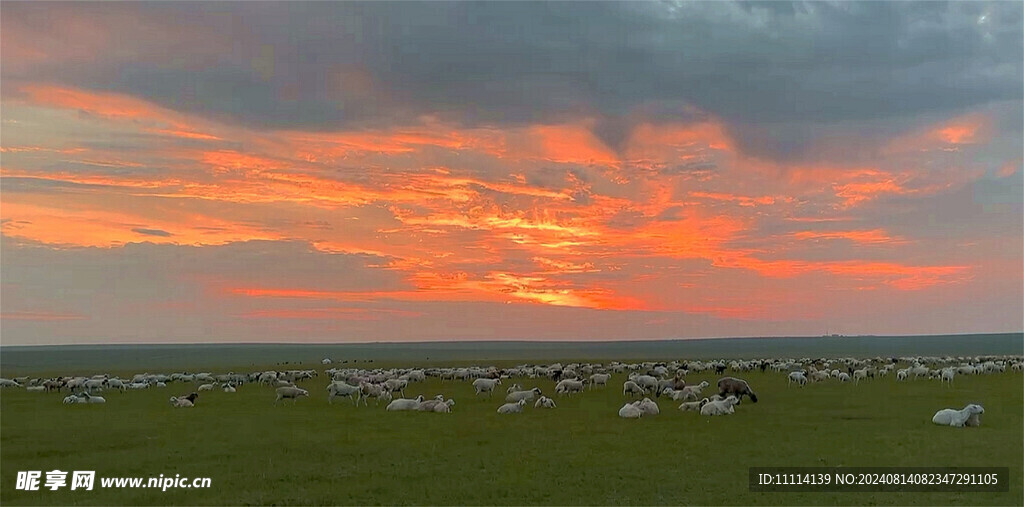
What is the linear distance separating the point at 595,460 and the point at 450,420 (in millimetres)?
8869

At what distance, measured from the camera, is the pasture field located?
1499 cm

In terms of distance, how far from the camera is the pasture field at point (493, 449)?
14992mm

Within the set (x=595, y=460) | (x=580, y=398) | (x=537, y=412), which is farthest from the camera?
(x=580, y=398)

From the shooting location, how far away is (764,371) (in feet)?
184

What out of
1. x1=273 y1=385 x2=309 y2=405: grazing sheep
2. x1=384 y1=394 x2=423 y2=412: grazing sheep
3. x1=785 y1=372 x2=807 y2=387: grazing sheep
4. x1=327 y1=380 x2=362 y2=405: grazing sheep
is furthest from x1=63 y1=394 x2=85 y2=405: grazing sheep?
x1=785 y1=372 x2=807 y2=387: grazing sheep

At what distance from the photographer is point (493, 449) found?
19547 millimetres

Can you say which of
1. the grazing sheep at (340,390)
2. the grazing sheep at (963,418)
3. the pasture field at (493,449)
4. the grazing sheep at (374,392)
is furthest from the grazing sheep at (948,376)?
the grazing sheep at (340,390)

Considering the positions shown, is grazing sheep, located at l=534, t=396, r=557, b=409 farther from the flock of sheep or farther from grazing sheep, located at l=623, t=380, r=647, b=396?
grazing sheep, located at l=623, t=380, r=647, b=396

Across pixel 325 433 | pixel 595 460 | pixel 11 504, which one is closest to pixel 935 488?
pixel 595 460

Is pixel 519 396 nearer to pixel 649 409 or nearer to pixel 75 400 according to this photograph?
pixel 649 409

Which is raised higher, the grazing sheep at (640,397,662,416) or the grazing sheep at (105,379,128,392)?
the grazing sheep at (640,397,662,416)

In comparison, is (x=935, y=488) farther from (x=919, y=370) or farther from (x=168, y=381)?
(x=168, y=381)

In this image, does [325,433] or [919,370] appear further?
[919,370]

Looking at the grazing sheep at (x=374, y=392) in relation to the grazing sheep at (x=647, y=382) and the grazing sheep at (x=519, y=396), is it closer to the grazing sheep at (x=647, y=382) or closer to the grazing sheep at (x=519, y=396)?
the grazing sheep at (x=519, y=396)
